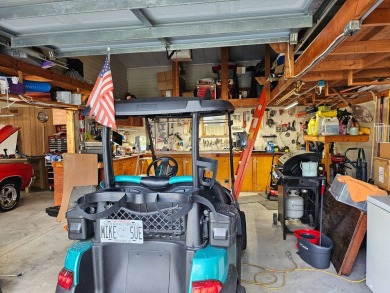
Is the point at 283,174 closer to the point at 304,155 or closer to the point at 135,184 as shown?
the point at 304,155

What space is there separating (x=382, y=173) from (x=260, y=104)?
291 cm

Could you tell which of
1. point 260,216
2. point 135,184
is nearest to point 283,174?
point 260,216

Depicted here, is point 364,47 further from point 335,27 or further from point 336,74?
point 336,74

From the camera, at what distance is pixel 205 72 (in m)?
8.20

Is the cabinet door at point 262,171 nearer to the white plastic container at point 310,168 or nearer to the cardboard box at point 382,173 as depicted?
the white plastic container at point 310,168

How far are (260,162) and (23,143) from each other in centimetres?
709

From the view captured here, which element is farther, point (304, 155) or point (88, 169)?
point (88, 169)

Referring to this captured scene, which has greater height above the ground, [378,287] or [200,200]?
[200,200]

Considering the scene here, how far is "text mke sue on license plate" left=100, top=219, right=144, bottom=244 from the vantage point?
1.66 metres

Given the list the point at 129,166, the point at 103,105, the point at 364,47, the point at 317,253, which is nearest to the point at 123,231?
the point at 103,105

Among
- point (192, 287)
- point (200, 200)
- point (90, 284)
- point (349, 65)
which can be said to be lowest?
point (90, 284)

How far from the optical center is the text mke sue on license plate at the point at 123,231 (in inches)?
65.3

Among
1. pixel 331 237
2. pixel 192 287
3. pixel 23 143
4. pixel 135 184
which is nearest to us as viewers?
pixel 192 287

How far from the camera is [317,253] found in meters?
2.99
